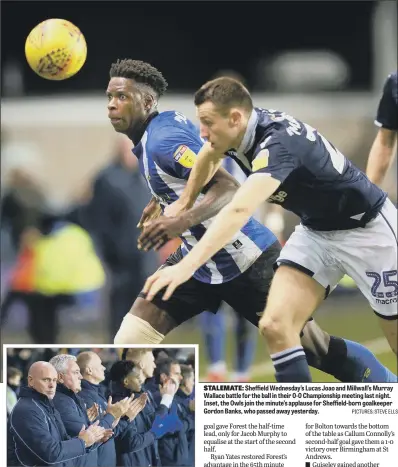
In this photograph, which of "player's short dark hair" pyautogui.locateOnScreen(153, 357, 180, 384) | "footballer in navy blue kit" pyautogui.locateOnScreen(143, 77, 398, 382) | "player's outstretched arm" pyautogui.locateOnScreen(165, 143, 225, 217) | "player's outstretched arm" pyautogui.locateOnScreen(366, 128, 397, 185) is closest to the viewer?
"footballer in navy blue kit" pyautogui.locateOnScreen(143, 77, 398, 382)

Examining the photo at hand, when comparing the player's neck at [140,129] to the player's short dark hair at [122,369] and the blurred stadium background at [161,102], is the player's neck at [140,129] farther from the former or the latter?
the player's short dark hair at [122,369]

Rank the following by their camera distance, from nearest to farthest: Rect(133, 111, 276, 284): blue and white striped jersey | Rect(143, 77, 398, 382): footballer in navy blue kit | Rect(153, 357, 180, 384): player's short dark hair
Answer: Rect(143, 77, 398, 382): footballer in navy blue kit → Rect(133, 111, 276, 284): blue and white striped jersey → Rect(153, 357, 180, 384): player's short dark hair

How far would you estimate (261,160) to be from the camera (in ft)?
13.9

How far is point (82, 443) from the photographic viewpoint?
4.77 meters

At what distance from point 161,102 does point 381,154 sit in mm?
1088

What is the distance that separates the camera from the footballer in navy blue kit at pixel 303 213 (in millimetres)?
4398

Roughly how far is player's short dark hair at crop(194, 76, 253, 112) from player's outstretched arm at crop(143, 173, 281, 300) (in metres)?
0.42

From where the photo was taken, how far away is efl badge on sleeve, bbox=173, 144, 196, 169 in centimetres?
465

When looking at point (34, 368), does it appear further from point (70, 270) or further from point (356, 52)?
point (356, 52)

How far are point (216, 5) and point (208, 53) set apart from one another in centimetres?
49

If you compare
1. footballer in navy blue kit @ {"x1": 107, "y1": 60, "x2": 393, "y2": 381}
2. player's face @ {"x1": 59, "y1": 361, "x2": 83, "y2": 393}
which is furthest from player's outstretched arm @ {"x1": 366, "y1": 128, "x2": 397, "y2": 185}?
player's face @ {"x1": 59, "y1": 361, "x2": 83, "y2": 393}

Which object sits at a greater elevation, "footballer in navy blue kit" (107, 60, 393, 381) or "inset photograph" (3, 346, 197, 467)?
"footballer in navy blue kit" (107, 60, 393, 381)

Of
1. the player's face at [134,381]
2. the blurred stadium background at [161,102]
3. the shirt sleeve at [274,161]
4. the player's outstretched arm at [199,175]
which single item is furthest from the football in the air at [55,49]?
the player's face at [134,381]

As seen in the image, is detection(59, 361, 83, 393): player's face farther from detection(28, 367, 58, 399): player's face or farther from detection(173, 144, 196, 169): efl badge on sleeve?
detection(173, 144, 196, 169): efl badge on sleeve
